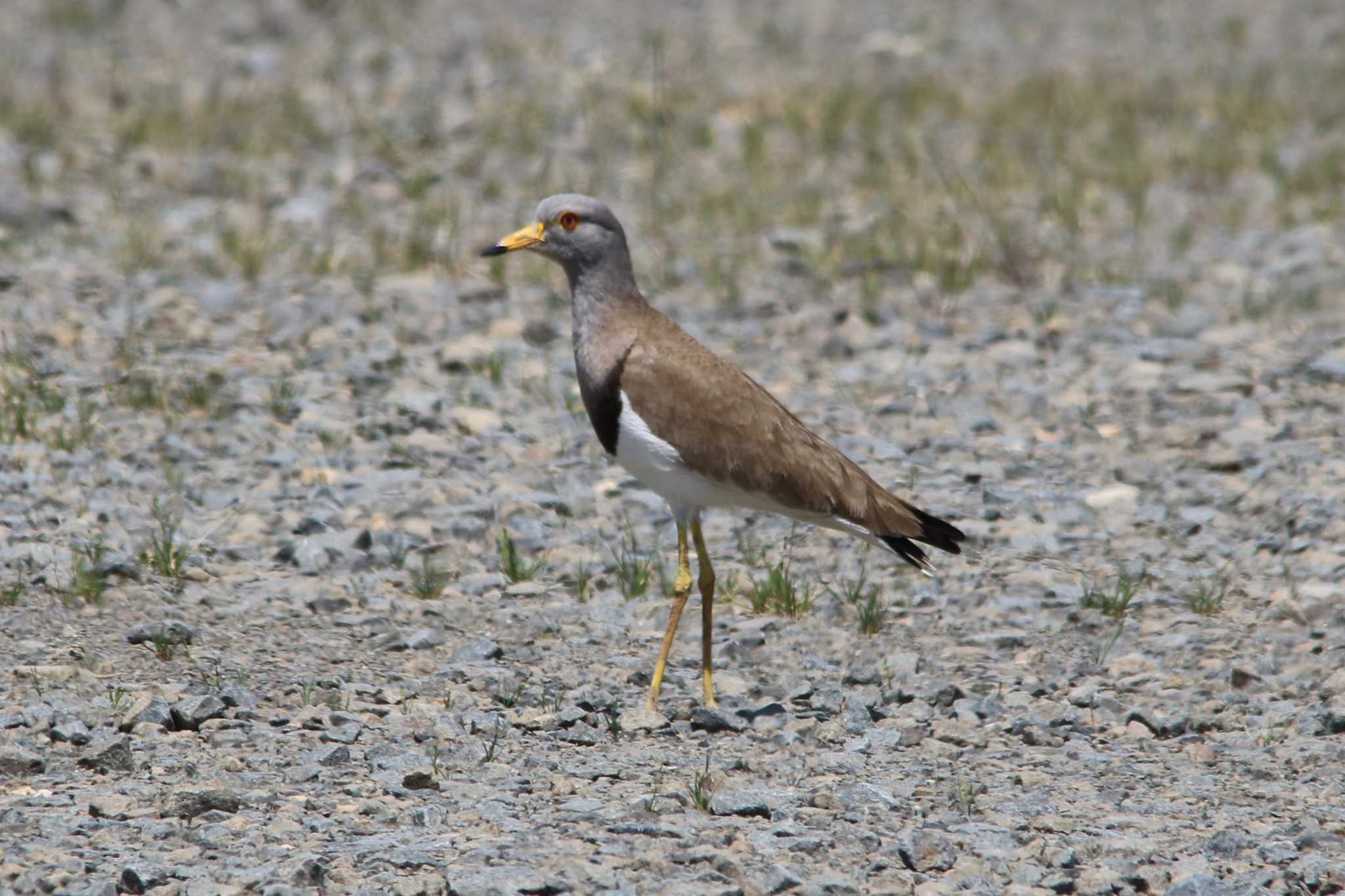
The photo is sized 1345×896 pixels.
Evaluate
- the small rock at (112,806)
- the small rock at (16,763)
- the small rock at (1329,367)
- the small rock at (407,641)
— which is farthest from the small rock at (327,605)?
the small rock at (1329,367)

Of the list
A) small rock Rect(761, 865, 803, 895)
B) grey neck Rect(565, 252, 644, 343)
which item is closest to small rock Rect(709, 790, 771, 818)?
small rock Rect(761, 865, 803, 895)

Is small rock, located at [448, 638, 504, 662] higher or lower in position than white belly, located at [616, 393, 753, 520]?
lower

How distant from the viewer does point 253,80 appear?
14750 mm

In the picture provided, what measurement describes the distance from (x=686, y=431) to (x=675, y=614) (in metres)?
0.71

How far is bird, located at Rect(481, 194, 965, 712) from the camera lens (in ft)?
21.1

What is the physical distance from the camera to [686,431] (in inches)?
252

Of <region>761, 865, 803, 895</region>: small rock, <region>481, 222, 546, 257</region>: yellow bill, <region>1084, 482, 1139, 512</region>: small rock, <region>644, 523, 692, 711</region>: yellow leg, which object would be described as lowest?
<region>761, 865, 803, 895</region>: small rock

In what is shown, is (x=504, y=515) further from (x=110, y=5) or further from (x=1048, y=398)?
(x=110, y=5)

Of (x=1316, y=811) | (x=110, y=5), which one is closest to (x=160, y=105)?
(x=110, y=5)

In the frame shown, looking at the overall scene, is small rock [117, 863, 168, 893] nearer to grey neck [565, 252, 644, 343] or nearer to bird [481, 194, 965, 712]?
bird [481, 194, 965, 712]

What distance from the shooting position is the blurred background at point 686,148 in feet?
37.3

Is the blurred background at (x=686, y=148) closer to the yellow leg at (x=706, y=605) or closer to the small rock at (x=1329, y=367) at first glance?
the small rock at (x=1329, y=367)

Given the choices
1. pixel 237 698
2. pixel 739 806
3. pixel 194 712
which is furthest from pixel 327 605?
pixel 739 806

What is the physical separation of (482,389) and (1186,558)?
385 centimetres
